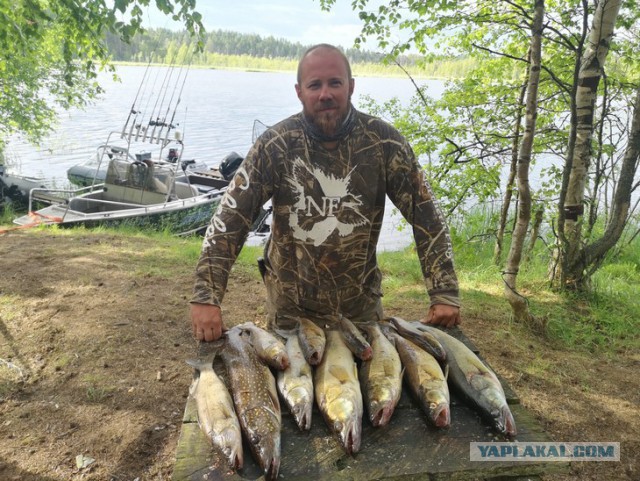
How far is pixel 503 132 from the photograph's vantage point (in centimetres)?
721

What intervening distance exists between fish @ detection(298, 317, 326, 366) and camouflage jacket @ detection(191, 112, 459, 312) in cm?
43

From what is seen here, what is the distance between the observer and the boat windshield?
11742mm

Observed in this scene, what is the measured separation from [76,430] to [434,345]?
2.76 m

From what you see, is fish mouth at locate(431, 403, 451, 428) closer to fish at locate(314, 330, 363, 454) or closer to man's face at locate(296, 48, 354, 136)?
fish at locate(314, 330, 363, 454)

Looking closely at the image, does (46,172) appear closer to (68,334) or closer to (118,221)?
(118,221)

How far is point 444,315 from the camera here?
255 cm

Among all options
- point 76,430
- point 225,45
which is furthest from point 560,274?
point 225,45

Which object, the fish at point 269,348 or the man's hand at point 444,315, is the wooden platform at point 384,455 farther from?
the man's hand at point 444,315

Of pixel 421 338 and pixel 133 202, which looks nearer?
pixel 421 338

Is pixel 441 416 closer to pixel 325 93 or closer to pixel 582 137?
pixel 325 93

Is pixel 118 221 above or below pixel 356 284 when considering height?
below

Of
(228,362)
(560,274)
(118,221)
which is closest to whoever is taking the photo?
(228,362)

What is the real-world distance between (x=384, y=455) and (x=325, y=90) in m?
1.84

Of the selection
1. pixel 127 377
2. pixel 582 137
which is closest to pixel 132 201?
pixel 127 377
